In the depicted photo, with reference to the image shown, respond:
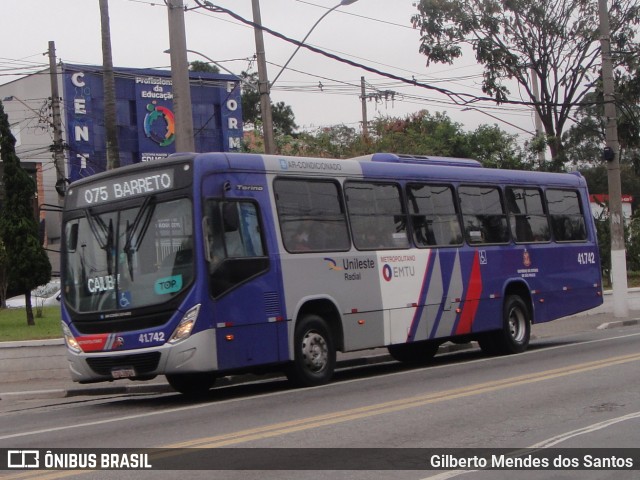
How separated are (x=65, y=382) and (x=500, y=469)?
1152cm

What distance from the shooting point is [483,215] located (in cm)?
1752

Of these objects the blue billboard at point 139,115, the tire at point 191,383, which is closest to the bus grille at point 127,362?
the tire at point 191,383

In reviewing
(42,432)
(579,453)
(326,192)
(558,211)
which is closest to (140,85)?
(558,211)

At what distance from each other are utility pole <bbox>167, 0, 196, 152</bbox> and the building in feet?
93.7

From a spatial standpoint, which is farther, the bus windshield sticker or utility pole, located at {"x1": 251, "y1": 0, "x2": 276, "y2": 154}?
utility pole, located at {"x1": 251, "y1": 0, "x2": 276, "y2": 154}

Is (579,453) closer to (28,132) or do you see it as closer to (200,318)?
(200,318)

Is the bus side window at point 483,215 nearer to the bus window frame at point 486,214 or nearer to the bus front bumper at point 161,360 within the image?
the bus window frame at point 486,214

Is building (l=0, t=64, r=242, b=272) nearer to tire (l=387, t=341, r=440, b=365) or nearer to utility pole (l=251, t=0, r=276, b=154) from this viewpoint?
utility pole (l=251, t=0, r=276, b=154)

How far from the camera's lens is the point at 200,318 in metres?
12.1

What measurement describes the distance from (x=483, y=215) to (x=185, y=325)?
23.9 ft

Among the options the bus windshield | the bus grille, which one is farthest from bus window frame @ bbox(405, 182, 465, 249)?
the bus grille

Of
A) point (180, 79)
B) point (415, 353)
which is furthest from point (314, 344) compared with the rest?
point (180, 79)

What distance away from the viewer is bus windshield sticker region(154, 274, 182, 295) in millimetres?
12242

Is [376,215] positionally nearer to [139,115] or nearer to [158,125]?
[139,115]
